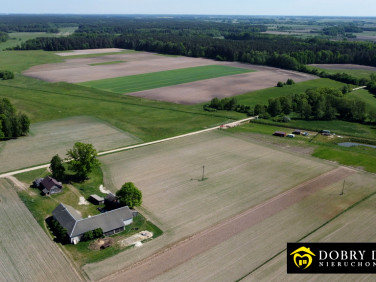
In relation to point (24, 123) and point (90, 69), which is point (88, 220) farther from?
point (90, 69)

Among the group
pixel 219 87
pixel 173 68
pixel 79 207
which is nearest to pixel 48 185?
pixel 79 207

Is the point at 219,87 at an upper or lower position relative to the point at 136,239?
upper

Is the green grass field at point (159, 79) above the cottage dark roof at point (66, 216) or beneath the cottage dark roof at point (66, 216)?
above

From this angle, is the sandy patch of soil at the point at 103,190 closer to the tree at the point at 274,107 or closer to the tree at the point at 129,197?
the tree at the point at 129,197

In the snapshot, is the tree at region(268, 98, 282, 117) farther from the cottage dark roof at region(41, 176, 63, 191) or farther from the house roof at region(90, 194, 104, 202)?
the cottage dark roof at region(41, 176, 63, 191)

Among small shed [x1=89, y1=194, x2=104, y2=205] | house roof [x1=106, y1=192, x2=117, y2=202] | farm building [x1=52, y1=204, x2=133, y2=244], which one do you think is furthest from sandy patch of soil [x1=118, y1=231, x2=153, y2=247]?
small shed [x1=89, y1=194, x2=104, y2=205]

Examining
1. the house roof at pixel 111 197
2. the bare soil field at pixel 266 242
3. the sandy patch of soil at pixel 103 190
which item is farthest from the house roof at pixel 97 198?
the bare soil field at pixel 266 242
